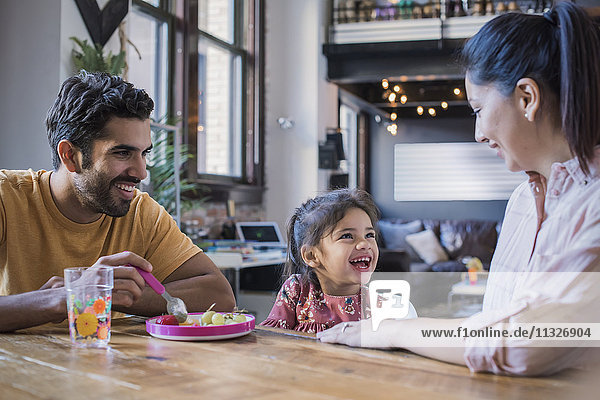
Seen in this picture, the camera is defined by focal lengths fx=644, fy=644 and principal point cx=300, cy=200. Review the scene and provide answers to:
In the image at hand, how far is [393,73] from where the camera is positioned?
23.4 ft

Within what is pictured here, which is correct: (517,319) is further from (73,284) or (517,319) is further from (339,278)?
(339,278)

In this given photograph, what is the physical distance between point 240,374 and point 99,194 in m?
0.95

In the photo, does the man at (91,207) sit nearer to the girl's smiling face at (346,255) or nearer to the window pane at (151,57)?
the girl's smiling face at (346,255)

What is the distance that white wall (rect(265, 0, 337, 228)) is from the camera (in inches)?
261

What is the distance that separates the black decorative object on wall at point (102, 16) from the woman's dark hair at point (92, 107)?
6.37ft

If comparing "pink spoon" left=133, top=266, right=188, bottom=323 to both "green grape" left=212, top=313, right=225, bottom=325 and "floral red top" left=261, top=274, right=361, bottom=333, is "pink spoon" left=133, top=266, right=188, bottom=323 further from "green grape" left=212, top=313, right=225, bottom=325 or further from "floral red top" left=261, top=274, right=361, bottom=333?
"floral red top" left=261, top=274, right=361, bottom=333

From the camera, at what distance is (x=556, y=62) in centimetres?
98

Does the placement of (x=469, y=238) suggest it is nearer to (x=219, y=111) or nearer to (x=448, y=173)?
(x=448, y=173)

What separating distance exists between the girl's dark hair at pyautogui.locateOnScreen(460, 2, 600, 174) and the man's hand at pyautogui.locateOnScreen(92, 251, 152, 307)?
32.2 inches

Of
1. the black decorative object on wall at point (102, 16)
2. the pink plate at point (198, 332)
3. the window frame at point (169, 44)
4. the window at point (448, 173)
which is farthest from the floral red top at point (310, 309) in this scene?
the window at point (448, 173)

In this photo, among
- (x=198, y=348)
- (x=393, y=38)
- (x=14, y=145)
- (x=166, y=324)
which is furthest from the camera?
(x=393, y=38)

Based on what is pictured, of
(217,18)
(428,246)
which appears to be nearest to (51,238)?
(217,18)

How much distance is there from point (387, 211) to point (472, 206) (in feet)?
3.99

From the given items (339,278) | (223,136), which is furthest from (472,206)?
(339,278)
